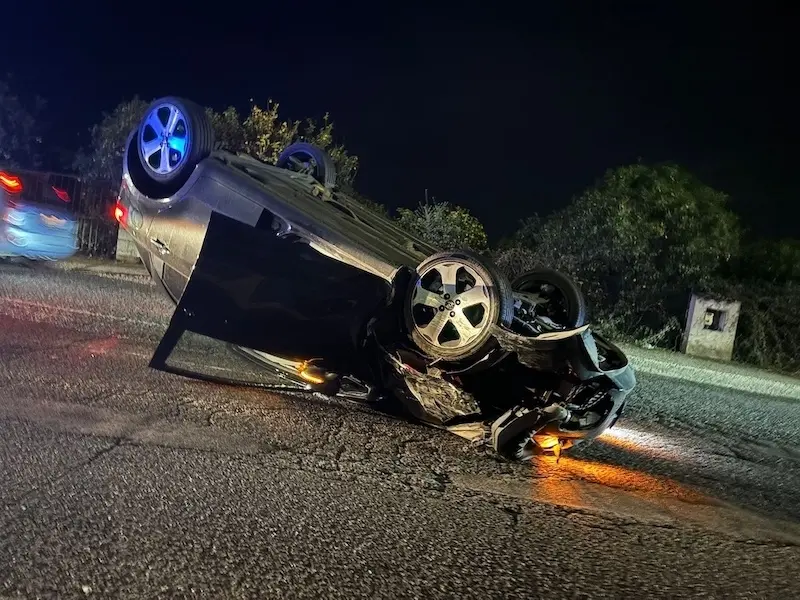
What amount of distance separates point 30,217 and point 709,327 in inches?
481

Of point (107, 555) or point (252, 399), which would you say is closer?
point (107, 555)

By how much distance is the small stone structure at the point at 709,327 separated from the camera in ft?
48.6

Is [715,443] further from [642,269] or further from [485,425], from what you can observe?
[642,269]

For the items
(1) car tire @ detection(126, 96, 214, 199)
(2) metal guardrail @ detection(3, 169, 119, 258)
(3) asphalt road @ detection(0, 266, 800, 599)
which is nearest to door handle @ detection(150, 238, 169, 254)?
(1) car tire @ detection(126, 96, 214, 199)

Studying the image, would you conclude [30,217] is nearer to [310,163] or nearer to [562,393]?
[310,163]

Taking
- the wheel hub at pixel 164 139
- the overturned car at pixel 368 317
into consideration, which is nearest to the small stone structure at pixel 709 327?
the overturned car at pixel 368 317

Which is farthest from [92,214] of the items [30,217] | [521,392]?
[521,392]

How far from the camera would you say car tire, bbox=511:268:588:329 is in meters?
5.77

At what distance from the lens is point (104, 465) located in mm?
3861

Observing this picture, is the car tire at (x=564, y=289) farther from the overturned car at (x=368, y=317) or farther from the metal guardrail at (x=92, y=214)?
the metal guardrail at (x=92, y=214)

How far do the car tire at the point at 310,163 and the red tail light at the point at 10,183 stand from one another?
5.27m

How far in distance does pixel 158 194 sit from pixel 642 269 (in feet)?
38.5

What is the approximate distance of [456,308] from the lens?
15.7ft

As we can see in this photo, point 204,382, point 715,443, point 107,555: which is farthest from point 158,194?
point 715,443
